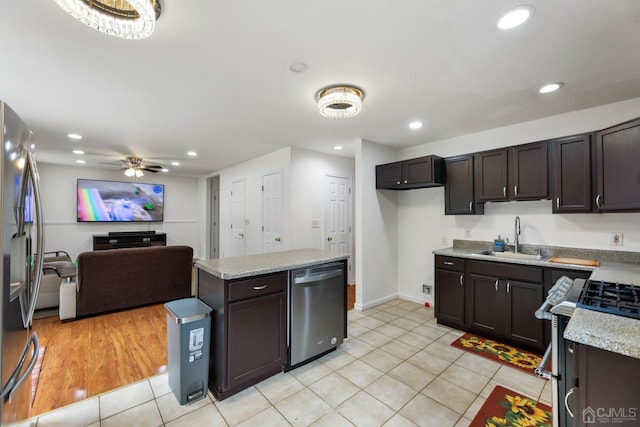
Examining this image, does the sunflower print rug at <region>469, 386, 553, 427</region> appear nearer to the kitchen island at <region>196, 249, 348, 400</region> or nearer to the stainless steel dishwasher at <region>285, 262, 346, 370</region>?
the stainless steel dishwasher at <region>285, 262, 346, 370</region>

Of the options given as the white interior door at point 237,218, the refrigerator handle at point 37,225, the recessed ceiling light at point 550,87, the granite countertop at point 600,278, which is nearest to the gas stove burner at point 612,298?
the granite countertop at point 600,278

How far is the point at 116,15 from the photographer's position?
1359 mm

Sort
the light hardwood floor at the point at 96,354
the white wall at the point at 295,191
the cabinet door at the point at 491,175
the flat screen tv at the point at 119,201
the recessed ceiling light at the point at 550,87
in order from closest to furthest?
the light hardwood floor at the point at 96,354 < the recessed ceiling light at the point at 550,87 < the cabinet door at the point at 491,175 < the white wall at the point at 295,191 < the flat screen tv at the point at 119,201

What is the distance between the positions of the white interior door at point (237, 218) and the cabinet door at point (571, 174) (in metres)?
5.02

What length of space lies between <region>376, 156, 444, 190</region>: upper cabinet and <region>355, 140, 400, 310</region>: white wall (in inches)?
6.5

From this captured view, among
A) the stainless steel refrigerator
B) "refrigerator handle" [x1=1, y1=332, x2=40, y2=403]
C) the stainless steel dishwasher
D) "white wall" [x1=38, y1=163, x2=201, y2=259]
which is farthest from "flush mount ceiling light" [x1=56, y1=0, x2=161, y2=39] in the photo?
"white wall" [x1=38, y1=163, x2=201, y2=259]

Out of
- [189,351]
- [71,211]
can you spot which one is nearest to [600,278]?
[189,351]

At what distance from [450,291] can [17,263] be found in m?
3.64

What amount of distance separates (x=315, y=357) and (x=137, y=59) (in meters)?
2.88

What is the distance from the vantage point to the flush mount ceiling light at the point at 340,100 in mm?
2320

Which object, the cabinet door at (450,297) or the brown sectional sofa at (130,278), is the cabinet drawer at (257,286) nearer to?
the cabinet door at (450,297)

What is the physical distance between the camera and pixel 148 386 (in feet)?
7.12

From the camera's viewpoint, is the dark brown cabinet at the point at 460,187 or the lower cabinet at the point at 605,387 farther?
the dark brown cabinet at the point at 460,187
